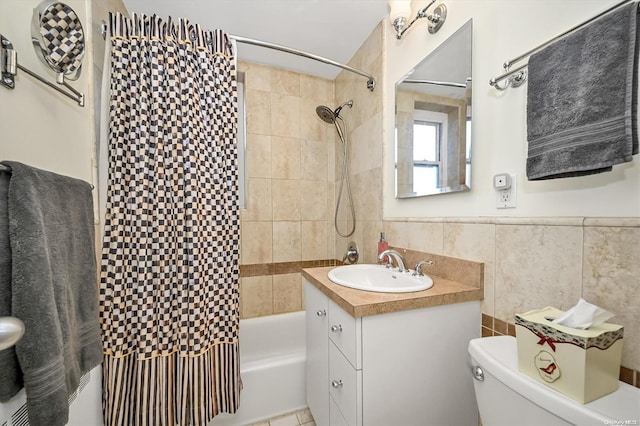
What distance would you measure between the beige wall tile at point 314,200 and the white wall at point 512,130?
1.15 meters

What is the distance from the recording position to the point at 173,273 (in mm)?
1221

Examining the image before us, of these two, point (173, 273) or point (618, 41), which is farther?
point (173, 273)

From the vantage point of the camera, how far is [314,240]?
231 centimetres

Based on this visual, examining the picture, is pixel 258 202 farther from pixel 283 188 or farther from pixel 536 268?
pixel 536 268

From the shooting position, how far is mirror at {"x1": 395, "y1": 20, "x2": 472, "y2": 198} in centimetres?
110

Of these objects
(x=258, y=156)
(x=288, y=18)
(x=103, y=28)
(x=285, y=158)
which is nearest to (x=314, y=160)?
(x=285, y=158)

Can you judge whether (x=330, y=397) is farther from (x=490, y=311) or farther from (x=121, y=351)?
(x=121, y=351)

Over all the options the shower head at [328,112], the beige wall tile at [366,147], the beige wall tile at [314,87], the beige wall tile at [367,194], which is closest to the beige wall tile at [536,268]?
the beige wall tile at [367,194]

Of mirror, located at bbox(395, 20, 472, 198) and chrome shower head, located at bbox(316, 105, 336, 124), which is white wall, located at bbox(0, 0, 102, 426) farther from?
mirror, located at bbox(395, 20, 472, 198)

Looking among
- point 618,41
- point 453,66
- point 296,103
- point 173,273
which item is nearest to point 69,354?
point 173,273

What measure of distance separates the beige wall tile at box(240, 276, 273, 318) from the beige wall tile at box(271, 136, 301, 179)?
0.90 m

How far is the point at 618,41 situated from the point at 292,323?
7.06ft

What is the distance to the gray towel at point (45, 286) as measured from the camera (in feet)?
1.95

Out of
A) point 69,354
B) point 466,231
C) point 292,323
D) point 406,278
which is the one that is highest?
point 466,231
